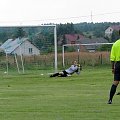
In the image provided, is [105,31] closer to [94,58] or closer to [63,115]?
[94,58]

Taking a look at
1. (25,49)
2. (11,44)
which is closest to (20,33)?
(11,44)

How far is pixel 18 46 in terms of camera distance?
145ft

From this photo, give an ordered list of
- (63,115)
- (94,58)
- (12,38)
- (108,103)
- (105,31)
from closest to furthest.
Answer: (63,115)
(108,103)
(12,38)
(94,58)
(105,31)

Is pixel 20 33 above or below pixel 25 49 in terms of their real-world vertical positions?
above

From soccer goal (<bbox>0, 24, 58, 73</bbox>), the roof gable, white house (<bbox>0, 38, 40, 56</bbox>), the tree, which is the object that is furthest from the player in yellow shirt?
the tree

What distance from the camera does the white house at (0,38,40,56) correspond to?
4447 centimetres

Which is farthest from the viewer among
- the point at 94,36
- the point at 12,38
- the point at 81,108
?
the point at 94,36

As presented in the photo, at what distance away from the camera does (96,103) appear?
14.3 meters

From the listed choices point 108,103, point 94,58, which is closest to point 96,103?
point 108,103

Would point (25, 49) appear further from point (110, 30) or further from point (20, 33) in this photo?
point (110, 30)

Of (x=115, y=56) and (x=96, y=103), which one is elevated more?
(x=115, y=56)

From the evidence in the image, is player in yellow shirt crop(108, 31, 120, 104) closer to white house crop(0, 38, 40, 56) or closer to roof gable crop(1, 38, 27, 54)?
white house crop(0, 38, 40, 56)

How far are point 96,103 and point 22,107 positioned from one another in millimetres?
1982

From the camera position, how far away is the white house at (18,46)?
4447 cm
